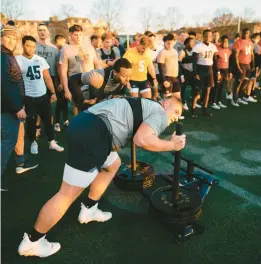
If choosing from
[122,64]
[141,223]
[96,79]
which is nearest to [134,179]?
[141,223]

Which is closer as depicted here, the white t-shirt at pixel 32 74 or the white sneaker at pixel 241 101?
the white t-shirt at pixel 32 74

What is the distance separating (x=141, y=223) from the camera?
10.8 ft

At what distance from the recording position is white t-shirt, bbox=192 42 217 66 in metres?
7.50

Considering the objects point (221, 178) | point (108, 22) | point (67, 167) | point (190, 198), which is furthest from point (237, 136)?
point (108, 22)

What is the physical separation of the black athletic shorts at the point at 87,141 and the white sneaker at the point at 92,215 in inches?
35.8

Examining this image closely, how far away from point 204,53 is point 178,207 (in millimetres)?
5454

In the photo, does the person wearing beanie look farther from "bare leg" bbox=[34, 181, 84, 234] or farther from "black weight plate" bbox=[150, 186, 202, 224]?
"black weight plate" bbox=[150, 186, 202, 224]

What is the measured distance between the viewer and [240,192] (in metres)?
3.90

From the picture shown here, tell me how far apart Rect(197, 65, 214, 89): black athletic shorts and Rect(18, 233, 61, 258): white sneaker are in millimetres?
6007

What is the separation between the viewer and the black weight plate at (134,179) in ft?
12.8

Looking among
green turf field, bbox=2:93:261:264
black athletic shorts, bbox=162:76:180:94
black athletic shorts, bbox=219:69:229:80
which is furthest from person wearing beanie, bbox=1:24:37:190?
black athletic shorts, bbox=219:69:229:80

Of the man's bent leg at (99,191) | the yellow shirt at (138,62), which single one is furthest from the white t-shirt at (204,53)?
the man's bent leg at (99,191)

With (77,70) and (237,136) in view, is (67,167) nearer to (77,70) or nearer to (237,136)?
(77,70)

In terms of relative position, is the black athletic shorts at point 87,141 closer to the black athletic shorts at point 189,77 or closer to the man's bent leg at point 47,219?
the man's bent leg at point 47,219
